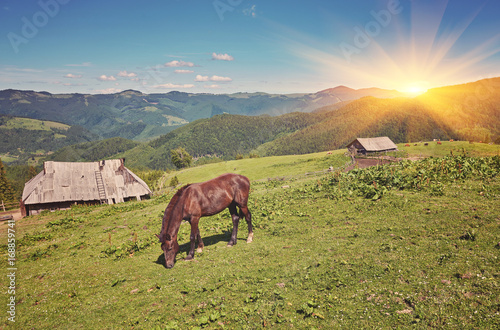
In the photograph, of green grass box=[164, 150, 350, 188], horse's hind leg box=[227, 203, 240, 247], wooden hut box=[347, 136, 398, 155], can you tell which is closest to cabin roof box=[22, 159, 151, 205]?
green grass box=[164, 150, 350, 188]

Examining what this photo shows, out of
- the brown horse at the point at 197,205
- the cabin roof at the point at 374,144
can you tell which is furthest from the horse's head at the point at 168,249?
the cabin roof at the point at 374,144

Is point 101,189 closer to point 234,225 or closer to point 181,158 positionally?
point 234,225

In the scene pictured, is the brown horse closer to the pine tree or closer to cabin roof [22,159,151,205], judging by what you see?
cabin roof [22,159,151,205]

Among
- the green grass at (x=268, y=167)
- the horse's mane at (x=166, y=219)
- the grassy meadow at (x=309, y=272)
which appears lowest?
the green grass at (x=268, y=167)

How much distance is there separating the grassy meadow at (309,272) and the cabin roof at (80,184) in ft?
86.9

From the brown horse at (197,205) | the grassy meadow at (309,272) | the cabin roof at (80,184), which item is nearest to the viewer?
the grassy meadow at (309,272)

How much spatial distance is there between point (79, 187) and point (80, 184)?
0.67 m

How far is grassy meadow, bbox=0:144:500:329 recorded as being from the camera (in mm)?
7055

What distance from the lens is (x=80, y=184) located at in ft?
138

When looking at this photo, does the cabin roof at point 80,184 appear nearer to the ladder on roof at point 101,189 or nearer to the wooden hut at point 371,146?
the ladder on roof at point 101,189

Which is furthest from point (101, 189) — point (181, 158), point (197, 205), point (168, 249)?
point (181, 158)

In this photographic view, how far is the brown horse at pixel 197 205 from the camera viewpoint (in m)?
11.7

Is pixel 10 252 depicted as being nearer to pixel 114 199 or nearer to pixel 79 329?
pixel 79 329

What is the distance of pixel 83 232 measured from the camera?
67.3ft
